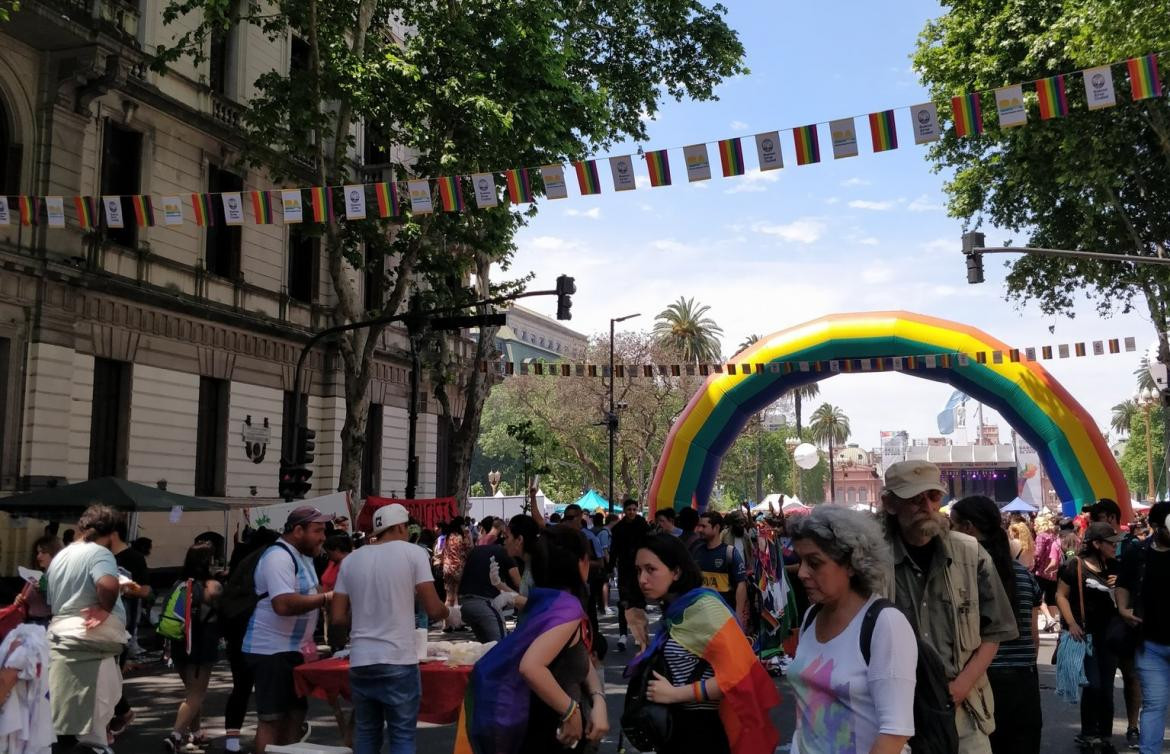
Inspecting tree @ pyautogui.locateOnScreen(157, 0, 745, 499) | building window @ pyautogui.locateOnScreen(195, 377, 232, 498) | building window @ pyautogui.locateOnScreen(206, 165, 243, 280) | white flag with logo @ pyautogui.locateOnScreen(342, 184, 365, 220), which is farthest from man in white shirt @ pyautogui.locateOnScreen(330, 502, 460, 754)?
building window @ pyautogui.locateOnScreen(206, 165, 243, 280)

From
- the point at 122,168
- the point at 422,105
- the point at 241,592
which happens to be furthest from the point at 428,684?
the point at 122,168

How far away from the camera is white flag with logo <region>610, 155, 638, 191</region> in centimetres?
1248

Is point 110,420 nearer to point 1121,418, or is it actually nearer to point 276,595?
point 276,595

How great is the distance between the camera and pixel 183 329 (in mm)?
22469

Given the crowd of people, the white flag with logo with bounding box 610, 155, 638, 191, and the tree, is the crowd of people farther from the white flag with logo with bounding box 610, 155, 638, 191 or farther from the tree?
Answer: the tree

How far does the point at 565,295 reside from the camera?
21344 mm

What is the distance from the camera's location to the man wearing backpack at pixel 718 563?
10039 mm

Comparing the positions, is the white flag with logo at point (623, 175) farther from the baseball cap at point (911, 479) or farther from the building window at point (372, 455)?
the building window at point (372, 455)

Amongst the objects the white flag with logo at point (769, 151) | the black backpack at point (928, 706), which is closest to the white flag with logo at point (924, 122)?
the white flag with logo at point (769, 151)

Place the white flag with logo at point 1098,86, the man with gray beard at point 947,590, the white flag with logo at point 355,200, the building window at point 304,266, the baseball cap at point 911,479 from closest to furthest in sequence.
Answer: the man with gray beard at point 947,590 → the baseball cap at point 911,479 → the white flag with logo at point 1098,86 → the white flag with logo at point 355,200 → the building window at point 304,266

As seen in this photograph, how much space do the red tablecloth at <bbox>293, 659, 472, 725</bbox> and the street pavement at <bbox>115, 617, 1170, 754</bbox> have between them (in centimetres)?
171

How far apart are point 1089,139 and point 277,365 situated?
65.5 ft

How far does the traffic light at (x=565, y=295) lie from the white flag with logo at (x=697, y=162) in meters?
9.24

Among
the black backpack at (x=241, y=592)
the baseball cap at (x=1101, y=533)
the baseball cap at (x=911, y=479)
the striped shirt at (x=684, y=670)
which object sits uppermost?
the baseball cap at (x=911, y=479)
